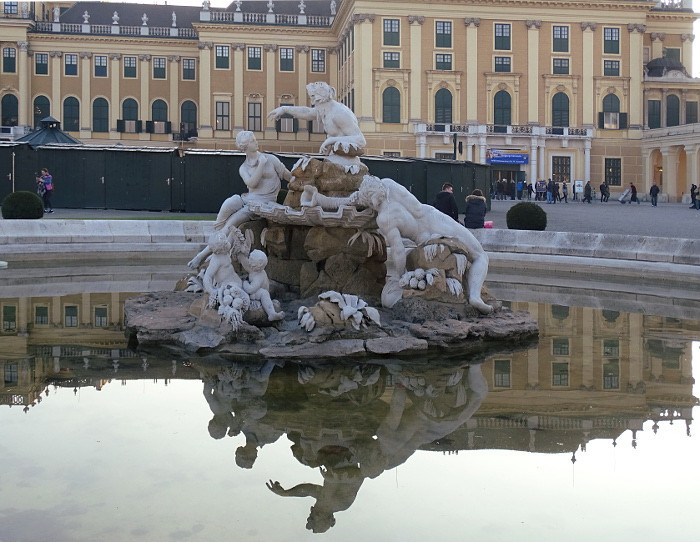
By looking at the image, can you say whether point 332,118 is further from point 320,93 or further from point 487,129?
point 487,129

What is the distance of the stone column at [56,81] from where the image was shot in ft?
208

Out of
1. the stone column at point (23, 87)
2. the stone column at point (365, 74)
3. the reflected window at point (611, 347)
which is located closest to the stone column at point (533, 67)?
the stone column at point (365, 74)

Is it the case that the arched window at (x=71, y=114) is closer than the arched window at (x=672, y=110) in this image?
No

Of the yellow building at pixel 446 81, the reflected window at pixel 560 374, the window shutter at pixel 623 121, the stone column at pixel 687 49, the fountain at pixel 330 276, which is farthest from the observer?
the stone column at pixel 687 49

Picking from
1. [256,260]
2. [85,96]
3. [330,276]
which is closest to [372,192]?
[330,276]

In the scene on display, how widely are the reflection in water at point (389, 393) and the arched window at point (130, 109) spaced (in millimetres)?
57823

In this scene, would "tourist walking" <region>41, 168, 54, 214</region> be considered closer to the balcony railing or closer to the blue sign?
the balcony railing

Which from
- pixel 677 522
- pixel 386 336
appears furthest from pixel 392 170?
pixel 677 522

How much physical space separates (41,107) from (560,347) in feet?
200

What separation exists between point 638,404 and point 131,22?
6866 centimetres

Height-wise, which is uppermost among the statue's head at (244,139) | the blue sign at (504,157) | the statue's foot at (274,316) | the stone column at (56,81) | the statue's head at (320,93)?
the stone column at (56,81)

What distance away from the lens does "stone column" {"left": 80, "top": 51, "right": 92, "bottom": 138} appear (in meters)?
63.5

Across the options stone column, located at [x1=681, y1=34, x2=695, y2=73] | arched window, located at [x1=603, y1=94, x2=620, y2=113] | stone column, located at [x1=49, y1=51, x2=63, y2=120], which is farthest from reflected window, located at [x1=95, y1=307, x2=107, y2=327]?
stone column, located at [x1=681, y1=34, x2=695, y2=73]

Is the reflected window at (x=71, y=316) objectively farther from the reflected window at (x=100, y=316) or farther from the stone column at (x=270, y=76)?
the stone column at (x=270, y=76)
